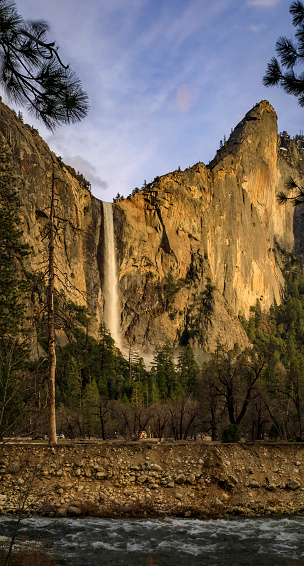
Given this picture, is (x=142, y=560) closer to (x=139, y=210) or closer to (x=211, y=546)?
(x=211, y=546)

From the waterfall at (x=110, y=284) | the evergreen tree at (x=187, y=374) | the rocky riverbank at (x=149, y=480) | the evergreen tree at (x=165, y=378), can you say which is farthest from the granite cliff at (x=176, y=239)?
the rocky riverbank at (x=149, y=480)

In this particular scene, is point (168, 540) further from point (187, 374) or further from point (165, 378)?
point (187, 374)

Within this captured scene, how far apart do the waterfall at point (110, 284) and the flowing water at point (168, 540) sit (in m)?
83.5

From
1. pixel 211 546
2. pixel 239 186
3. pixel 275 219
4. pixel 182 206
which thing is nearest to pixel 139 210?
pixel 182 206

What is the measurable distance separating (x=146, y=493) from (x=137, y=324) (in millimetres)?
86626

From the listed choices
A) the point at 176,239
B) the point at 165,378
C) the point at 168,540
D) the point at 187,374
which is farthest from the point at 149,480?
the point at 176,239

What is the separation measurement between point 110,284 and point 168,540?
87669 mm

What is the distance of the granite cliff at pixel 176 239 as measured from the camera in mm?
85875

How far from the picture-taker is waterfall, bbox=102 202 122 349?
100875 mm

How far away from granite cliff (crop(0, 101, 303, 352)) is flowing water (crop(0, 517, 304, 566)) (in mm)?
56227

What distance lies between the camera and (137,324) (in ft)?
346

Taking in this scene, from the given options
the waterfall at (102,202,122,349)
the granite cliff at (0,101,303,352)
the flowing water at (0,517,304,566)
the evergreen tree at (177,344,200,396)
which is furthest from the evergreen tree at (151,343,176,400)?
the flowing water at (0,517,304,566)

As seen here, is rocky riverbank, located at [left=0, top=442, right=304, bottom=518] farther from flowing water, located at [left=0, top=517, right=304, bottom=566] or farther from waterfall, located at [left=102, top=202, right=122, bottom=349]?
waterfall, located at [left=102, top=202, right=122, bottom=349]

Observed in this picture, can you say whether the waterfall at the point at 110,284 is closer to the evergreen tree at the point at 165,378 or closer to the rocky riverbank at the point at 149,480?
the evergreen tree at the point at 165,378
